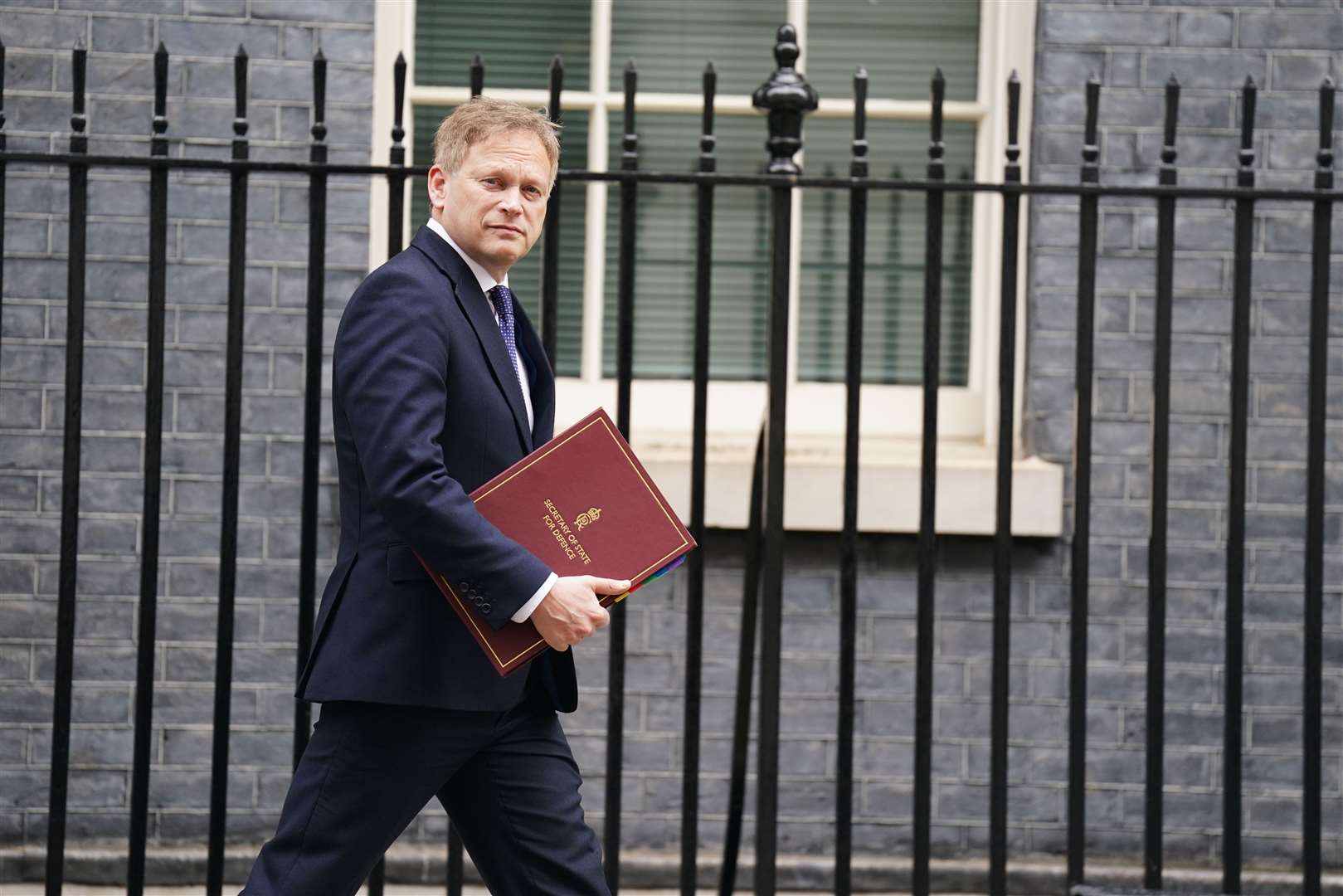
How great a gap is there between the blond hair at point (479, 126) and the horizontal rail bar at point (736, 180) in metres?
0.51

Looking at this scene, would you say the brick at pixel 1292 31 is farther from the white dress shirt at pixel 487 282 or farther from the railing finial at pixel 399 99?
the white dress shirt at pixel 487 282

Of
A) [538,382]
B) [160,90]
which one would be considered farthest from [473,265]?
[160,90]

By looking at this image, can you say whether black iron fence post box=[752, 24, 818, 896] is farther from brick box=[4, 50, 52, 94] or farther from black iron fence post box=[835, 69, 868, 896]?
brick box=[4, 50, 52, 94]

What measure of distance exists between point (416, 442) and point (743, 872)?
2.80 meters

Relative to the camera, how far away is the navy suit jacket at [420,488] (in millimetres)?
2359

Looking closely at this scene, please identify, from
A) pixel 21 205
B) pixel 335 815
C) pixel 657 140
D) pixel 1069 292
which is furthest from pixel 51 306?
pixel 1069 292

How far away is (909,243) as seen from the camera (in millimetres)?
4988

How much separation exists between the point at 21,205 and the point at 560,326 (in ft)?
5.65

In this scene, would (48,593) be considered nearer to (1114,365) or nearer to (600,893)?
(600,893)

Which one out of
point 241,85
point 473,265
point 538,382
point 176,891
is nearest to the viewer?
point 473,265

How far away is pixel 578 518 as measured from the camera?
8.36ft

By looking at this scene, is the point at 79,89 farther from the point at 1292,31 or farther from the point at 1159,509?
the point at 1292,31

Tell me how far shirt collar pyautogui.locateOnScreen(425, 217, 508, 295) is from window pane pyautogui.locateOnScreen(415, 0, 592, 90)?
243cm

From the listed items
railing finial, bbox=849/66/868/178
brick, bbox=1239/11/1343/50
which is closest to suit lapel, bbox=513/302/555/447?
railing finial, bbox=849/66/868/178
